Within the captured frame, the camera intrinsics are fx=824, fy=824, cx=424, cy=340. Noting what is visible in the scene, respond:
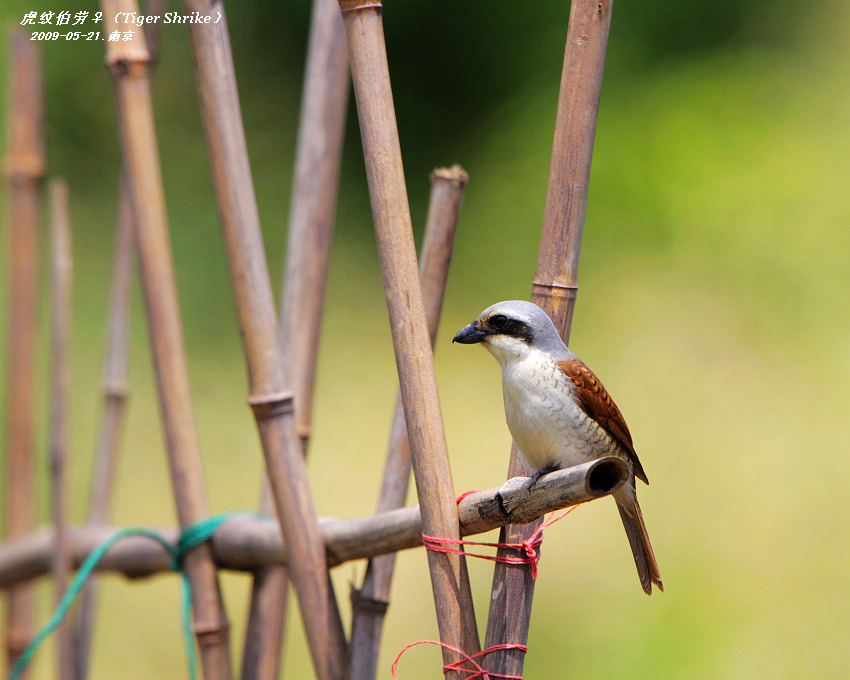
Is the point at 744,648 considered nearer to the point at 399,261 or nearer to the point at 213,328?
the point at 399,261

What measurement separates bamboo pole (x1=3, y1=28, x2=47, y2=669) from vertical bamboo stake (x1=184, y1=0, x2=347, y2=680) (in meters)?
0.64

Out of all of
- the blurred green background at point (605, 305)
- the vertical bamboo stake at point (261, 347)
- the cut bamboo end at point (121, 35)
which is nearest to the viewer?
the vertical bamboo stake at point (261, 347)

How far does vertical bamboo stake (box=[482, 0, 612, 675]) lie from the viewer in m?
0.67

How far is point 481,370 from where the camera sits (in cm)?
213

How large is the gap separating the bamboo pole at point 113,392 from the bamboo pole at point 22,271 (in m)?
0.12

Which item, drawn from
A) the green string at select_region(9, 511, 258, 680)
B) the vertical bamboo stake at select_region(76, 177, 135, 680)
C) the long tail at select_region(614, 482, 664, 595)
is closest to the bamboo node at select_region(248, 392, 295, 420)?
the green string at select_region(9, 511, 258, 680)

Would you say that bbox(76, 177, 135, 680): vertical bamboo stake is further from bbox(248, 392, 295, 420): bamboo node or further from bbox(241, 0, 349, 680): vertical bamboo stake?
bbox(248, 392, 295, 420): bamboo node

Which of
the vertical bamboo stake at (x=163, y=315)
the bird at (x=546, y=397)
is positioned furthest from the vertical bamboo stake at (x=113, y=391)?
the bird at (x=546, y=397)

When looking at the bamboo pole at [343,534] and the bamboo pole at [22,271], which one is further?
the bamboo pole at [22,271]

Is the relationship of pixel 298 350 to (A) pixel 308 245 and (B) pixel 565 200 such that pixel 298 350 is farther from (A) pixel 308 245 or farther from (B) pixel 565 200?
(B) pixel 565 200

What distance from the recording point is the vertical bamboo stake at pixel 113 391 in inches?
51.9

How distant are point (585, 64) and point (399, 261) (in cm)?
23

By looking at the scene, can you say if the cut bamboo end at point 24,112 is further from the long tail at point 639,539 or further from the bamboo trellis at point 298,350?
the long tail at point 639,539

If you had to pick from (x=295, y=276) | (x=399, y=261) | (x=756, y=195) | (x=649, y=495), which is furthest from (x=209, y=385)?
(x=399, y=261)
